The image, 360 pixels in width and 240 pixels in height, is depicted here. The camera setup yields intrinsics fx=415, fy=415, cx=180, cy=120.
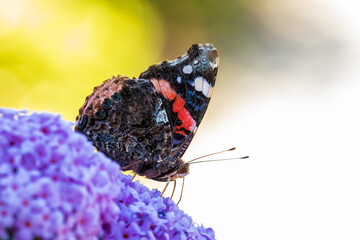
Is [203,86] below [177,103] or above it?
above

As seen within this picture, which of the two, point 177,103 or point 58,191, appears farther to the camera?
point 177,103

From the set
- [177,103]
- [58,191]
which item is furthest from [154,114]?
[58,191]

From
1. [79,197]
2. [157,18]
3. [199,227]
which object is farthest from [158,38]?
[79,197]

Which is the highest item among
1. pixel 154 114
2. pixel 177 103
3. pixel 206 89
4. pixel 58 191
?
pixel 206 89

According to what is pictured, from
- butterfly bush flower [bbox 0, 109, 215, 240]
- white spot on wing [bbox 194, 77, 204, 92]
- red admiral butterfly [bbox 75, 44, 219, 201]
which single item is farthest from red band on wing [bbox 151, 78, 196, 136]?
butterfly bush flower [bbox 0, 109, 215, 240]

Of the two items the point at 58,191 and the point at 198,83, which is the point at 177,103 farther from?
the point at 58,191

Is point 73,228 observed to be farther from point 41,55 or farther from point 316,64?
point 316,64
